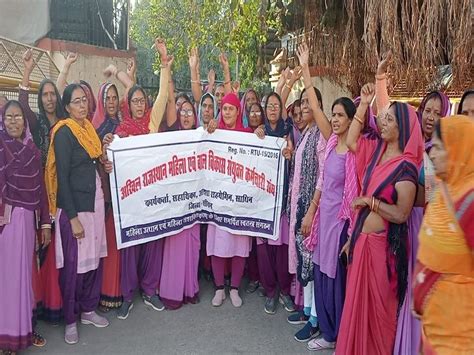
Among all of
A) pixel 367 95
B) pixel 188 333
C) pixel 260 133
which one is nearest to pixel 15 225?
pixel 188 333

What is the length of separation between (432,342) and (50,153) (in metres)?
2.75

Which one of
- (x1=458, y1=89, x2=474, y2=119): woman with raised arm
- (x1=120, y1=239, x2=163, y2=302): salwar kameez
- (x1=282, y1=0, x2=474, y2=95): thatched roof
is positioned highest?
(x1=282, y1=0, x2=474, y2=95): thatched roof

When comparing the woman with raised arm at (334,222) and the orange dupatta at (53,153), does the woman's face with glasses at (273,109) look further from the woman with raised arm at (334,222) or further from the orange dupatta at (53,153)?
the orange dupatta at (53,153)

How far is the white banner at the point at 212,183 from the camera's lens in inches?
154

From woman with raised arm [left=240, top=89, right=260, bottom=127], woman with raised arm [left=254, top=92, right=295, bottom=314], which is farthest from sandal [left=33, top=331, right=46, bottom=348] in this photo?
woman with raised arm [left=240, top=89, right=260, bottom=127]

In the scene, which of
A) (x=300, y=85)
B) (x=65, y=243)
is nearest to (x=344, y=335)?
(x=65, y=243)

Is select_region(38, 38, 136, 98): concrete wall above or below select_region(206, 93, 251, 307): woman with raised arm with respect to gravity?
above

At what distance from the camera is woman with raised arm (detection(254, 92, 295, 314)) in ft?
13.4

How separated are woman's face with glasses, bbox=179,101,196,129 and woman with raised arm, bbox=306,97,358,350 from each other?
1.34 meters

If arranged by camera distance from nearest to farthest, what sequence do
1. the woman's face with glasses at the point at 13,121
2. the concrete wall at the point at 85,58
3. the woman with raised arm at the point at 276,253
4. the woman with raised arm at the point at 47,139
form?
the woman's face with glasses at the point at 13,121 < the woman with raised arm at the point at 47,139 < the woman with raised arm at the point at 276,253 < the concrete wall at the point at 85,58

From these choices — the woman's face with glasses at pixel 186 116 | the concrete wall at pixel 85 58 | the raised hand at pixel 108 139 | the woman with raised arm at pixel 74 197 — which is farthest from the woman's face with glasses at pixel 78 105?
the concrete wall at pixel 85 58

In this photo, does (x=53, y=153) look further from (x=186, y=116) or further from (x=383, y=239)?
(x=383, y=239)

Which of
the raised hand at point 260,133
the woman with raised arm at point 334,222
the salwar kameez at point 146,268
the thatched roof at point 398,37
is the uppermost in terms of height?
the thatched roof at point 398,37

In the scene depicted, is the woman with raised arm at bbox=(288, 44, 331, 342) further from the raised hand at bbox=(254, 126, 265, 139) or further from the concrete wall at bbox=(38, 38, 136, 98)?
the concrete wall at bbox=(38, 38, 136, 98)
